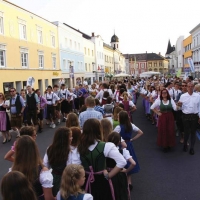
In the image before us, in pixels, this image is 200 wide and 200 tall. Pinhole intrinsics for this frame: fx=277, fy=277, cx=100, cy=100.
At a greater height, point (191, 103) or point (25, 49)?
point (25, 49)

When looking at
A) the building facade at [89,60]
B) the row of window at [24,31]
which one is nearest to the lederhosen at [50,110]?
the row of window at [24,31]

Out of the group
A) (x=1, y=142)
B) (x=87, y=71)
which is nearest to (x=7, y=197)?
(x=1, y=142)

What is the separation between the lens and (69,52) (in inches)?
1567

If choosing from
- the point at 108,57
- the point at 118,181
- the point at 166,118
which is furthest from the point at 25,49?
the point at 108,57

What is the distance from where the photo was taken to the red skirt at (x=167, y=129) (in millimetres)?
7398

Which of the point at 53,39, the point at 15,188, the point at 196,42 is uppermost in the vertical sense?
the point at 196,42

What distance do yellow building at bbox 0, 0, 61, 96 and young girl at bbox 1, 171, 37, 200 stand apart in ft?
69.4

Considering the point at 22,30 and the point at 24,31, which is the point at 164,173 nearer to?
the point at 22,30

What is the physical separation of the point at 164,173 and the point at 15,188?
436 cm

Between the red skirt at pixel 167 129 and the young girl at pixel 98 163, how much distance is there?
4.26m

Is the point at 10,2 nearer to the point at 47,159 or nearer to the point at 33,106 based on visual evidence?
the point at 33,106

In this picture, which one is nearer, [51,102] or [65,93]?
[51,102]

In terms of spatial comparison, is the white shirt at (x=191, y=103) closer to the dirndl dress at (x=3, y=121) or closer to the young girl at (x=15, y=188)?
the young girl at (x=15, y=188)

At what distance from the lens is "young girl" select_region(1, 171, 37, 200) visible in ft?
7.38
